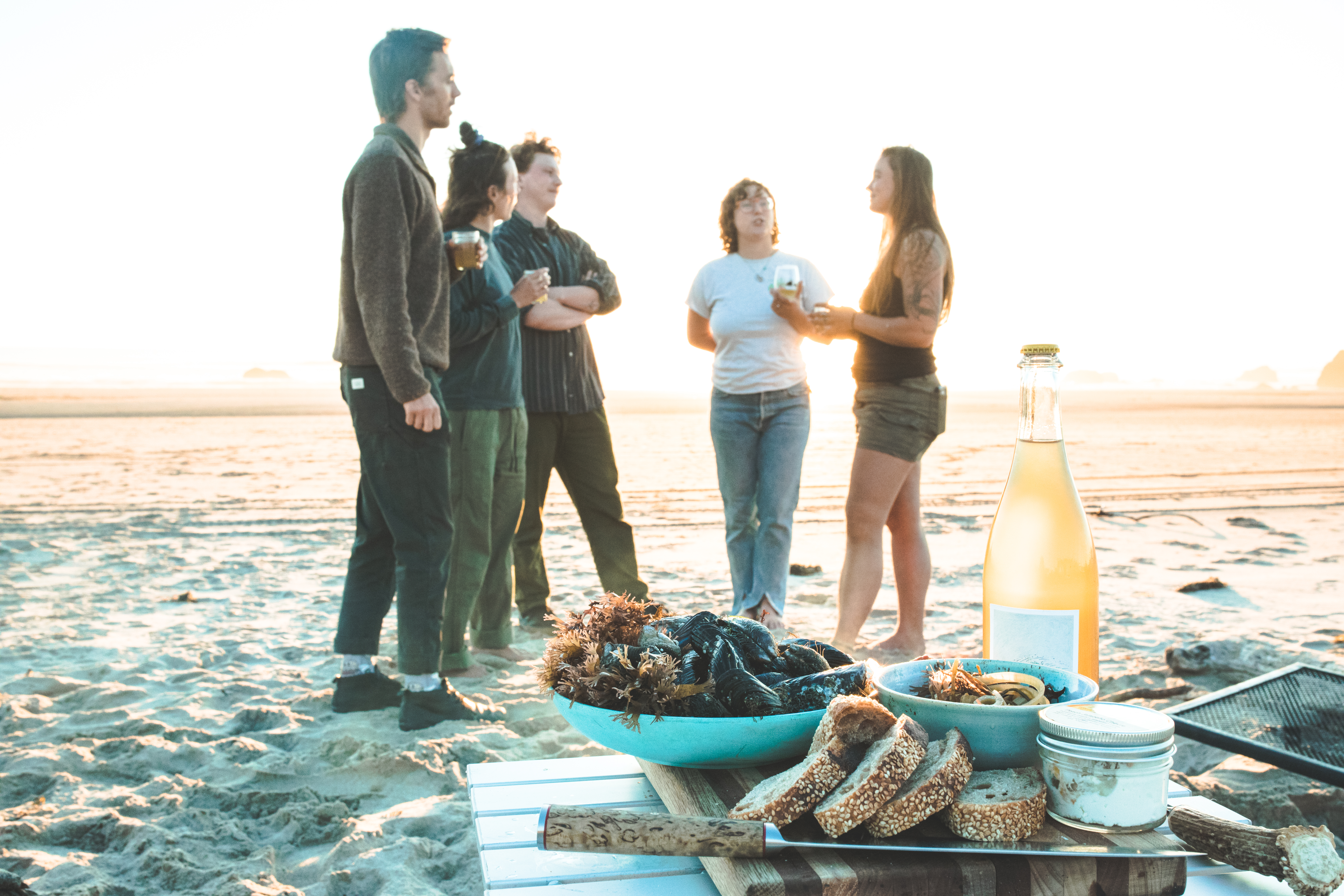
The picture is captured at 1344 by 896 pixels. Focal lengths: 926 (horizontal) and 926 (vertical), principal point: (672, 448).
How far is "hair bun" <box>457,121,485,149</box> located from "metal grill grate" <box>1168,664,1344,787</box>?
3.41 metres

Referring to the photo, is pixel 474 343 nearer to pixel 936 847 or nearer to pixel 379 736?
pixel 379 736

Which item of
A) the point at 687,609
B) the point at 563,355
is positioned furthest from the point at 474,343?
the point at 687,609

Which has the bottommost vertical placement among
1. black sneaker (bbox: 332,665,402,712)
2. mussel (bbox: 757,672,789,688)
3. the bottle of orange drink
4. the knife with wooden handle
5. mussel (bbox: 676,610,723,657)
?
black sneaker (bbox: 332,665,402,712)

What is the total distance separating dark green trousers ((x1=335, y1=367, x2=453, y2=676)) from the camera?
10.8 ft

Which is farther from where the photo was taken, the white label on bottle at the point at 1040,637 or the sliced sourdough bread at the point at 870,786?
the white label on bottle at the point at 1040,637

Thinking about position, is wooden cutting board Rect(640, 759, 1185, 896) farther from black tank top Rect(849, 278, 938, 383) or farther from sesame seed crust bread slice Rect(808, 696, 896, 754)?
black tank top Rect(849, 278, 938, 383)

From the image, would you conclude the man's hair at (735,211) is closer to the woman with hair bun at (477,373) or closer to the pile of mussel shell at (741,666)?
the woman with hair bun at (477,373)

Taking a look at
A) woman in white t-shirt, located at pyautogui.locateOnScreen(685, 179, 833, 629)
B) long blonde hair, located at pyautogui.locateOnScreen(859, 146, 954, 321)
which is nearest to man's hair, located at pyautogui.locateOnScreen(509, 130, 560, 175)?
woman in white t-shirt, located at pyautogui.locateOnScreen(685, 179, 833, 629)

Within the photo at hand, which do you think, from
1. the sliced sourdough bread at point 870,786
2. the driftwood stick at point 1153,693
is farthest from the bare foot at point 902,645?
the sliced sourdough bread at point 870,786

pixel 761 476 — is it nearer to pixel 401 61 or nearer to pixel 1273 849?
pixel 401 61

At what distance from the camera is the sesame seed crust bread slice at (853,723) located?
114cm

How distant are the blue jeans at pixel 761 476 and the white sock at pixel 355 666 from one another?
1.78 metres

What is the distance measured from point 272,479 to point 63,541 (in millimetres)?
4408

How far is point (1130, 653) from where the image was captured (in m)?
4.34
